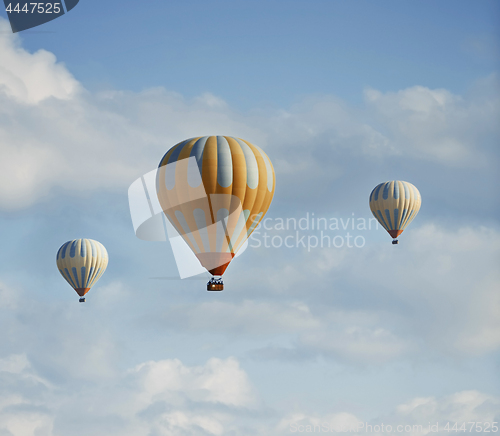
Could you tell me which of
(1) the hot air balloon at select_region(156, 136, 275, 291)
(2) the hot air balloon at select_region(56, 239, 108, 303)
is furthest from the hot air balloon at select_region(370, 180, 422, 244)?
(2) the hot air balloon at select_region(56, 239, 108, 303)

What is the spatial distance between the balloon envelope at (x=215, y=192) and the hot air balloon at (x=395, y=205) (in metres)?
20.2

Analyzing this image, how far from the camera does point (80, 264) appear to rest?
7281 cm

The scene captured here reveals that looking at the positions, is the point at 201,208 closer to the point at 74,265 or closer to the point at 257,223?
the point at 257,223

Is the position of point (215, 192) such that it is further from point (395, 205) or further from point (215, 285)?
point (395, 205)

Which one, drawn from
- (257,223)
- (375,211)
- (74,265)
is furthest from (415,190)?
(74,265)

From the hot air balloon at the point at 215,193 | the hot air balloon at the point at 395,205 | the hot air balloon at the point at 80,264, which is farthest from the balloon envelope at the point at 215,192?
the hot air balloon at the point at 395,205

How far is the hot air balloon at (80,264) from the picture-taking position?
7281 centimetres

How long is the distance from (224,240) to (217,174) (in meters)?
4.40

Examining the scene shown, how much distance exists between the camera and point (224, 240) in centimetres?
5628

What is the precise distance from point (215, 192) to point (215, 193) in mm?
68

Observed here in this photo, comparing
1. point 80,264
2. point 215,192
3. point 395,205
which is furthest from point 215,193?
point 395,205

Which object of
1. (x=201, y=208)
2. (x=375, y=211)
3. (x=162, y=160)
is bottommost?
(x=201, y=208)

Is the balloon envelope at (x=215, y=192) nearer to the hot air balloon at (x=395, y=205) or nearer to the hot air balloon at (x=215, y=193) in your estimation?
the hot air balloon at (x=215, y=193)

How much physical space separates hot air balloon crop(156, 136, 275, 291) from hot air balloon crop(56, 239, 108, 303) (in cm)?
1810
